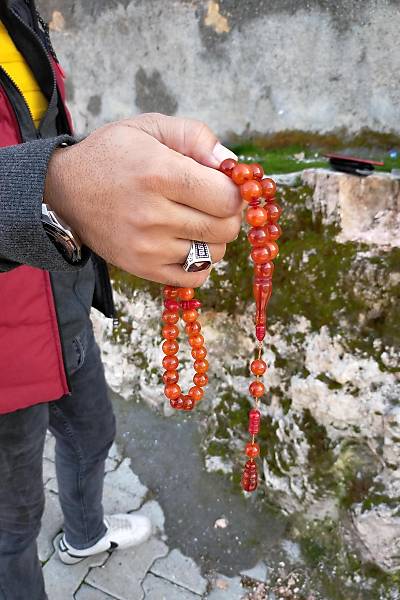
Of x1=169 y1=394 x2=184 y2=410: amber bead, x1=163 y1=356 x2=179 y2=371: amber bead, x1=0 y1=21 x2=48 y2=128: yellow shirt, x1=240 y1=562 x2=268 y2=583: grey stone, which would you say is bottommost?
x1=240 y1=562 x2=268 y2=583: grey stone

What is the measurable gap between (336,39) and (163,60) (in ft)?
3.88

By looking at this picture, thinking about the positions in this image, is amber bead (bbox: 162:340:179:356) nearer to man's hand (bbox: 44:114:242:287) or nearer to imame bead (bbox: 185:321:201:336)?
imame bead (bbox: 185:321:201:336)

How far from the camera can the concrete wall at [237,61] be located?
290cm

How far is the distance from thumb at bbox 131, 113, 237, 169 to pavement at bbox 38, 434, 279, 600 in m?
2.46

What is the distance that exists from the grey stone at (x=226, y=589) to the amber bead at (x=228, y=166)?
2.44 meters

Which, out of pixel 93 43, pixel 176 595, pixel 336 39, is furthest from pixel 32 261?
pixel 93 43

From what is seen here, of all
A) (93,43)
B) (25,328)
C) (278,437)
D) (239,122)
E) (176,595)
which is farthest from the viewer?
(93,43)

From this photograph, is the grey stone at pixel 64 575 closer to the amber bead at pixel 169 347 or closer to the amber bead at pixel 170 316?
the amber bead at pixel 169 347

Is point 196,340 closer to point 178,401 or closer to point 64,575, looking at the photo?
point 178,401

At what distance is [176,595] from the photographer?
2.77 metres

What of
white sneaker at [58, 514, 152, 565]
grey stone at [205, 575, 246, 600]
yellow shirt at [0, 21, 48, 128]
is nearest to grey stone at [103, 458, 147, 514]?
white sneaker at [58, 514, 152, 565]

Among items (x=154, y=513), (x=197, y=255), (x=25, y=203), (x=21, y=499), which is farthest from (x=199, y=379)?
(x=154, y=513)

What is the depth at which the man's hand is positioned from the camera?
1.08 metres

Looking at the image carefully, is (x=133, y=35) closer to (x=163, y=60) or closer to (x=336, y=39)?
(x=163, y=60)
